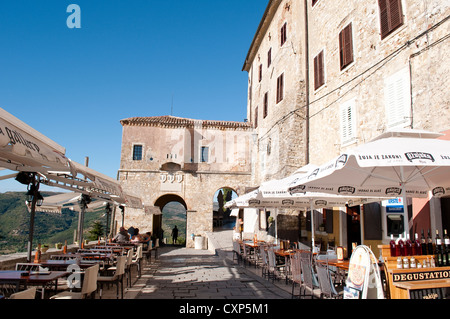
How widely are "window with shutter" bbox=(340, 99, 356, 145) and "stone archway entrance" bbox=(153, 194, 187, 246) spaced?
1685 centimetres

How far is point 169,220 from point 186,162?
53446mm

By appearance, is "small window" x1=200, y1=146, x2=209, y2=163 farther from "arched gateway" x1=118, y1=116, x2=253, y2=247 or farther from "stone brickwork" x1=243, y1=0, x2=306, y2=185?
"stone brickwork" x1=243, y1=0, x2=306, y2=185

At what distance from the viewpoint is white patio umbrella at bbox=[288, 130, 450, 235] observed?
12.6 feet

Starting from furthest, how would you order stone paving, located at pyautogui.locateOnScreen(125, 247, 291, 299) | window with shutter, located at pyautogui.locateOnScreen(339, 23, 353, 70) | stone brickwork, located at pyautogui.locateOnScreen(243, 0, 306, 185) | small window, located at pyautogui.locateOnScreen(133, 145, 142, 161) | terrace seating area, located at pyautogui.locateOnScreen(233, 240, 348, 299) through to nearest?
small window, located at pyautogui.locateOnScreen(133, 145, 142, 161)
stone brickwork, located at pyautogui.locateOnScreen(243, 0, 306, 185)
window with shutter, located at pyautogui.locateOnScreen(339, 23, 353, 70)
stone paving, located at pyautogui.locateOnScreen(125, 247, 291, 299)
terrace seating area, located at pyautogui.locateOnScreen(233, 240, 348, 299)

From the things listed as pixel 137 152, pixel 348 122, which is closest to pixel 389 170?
pixel 348 122

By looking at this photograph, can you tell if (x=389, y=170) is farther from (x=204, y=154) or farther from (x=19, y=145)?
(x=204, y=154)

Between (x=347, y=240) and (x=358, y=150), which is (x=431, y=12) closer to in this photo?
(x=358, y=150)

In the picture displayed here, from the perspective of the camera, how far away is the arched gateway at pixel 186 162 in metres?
24.1

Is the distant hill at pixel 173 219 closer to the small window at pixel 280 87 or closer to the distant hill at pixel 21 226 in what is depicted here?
the distant hill at pixel 21 226

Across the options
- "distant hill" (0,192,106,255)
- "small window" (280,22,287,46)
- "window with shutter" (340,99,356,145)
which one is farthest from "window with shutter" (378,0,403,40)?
"distant hill" (0,192,106,255)

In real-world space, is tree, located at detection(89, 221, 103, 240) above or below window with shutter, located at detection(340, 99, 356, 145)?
below

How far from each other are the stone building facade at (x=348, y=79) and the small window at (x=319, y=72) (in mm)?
40
